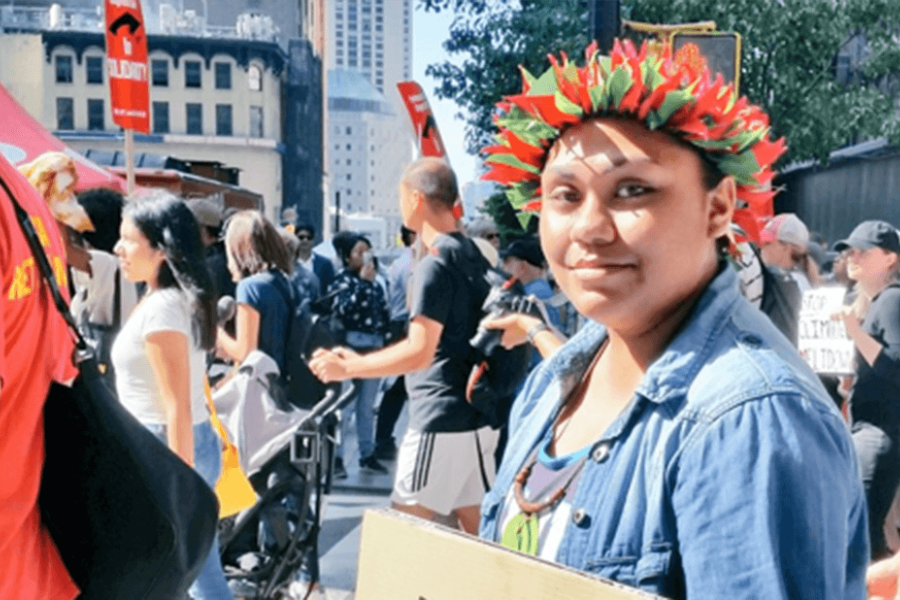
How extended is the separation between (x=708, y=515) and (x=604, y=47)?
4.95 m

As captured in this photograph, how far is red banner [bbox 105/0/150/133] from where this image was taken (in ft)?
26.6

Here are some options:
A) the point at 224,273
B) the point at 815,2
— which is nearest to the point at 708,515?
the point at 224,273

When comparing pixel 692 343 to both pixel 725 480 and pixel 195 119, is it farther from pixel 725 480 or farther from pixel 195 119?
pixel 195 119

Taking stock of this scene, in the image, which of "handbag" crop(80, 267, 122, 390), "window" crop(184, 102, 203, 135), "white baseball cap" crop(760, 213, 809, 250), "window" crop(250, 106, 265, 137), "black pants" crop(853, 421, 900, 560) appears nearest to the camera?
"handbag" crop(80, 267, 122, 390)

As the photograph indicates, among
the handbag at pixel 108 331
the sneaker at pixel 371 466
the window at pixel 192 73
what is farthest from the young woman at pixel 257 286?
the window at pixel 192 73

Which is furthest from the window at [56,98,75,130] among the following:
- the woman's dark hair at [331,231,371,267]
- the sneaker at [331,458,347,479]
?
the sneaker at [331,458,347,479]

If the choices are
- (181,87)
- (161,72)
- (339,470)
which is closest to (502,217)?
(339,470)

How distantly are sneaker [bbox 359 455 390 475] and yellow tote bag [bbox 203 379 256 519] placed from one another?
166 inches

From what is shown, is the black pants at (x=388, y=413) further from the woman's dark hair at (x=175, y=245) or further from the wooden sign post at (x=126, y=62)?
the woman's dark hair at (x=175, y=245)

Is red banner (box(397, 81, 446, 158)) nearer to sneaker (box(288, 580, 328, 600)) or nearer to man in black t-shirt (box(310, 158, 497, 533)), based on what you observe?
man in black t-shirt (box(310, 158, 497, 533))

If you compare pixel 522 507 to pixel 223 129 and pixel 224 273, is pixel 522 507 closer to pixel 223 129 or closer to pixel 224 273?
pixel 224 273

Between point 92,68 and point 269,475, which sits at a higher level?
point 92,68

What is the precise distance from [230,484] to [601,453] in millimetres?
3223

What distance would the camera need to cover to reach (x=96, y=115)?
6800 centimetres
